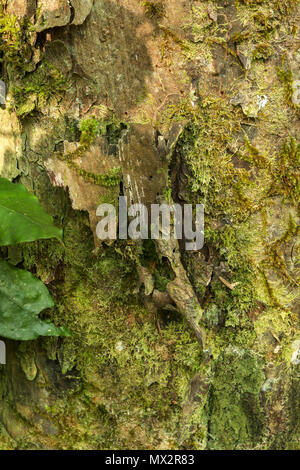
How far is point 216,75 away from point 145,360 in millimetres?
972

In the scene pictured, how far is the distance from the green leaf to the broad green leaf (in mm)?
177

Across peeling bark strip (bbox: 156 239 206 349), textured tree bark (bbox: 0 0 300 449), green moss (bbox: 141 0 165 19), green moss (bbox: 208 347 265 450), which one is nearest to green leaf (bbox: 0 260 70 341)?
textured tree bark (bbox: 0 0 300 449)

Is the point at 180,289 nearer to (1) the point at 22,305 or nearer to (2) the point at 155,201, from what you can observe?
(2) the point at 155,201

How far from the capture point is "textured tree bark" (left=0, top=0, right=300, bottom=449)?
1.39 meters

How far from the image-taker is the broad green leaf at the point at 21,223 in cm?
131

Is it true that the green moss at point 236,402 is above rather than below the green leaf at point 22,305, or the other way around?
below

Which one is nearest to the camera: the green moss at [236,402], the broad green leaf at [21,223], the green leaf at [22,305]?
the broad green leaf at [21,223]

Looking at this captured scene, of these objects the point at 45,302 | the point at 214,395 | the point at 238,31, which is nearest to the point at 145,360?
the point at 214,395

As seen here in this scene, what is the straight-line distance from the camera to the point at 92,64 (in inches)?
54.9

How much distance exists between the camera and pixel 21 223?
4.32ft

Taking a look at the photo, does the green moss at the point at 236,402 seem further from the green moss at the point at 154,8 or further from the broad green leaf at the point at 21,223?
the green moss at the point at 154,8

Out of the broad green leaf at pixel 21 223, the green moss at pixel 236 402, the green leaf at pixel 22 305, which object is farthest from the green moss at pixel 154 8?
the green moss at pixel 236 402

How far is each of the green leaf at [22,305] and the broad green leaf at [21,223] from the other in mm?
177

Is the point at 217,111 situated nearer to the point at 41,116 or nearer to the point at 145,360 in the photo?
the point at 41,116
